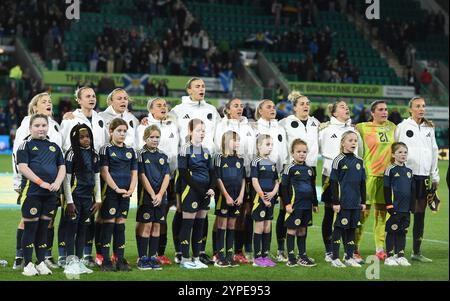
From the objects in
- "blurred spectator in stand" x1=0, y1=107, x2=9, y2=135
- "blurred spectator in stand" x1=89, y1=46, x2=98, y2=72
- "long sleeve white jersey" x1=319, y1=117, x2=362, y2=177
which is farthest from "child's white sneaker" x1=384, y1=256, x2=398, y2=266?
"blurred spectator in stand" x1=89, y1=46, x2=98, y2=72

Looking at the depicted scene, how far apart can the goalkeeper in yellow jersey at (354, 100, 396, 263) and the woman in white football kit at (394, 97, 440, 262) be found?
208 millimetres

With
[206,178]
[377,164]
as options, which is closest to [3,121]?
[206,178]

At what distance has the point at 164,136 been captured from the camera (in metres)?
9.48

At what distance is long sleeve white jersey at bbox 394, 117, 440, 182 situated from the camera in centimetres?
995

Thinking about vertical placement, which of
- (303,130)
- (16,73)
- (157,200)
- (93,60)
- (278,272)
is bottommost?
(278,272)

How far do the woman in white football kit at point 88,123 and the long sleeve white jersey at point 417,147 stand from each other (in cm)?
350

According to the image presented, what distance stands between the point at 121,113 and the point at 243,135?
1.45 metres

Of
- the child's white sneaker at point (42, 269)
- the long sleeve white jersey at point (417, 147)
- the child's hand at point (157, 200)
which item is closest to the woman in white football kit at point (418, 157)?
the long sleeve white jersey at point (417, 147)

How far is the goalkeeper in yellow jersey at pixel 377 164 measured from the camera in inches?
390

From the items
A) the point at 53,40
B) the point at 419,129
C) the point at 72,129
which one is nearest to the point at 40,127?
the point at 72,129

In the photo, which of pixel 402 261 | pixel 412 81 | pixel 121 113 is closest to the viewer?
pixel 121 113

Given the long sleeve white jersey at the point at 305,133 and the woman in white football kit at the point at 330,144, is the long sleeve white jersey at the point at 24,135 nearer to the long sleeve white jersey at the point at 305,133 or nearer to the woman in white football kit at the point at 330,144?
the long sleeve white jersey at the point at 305,133

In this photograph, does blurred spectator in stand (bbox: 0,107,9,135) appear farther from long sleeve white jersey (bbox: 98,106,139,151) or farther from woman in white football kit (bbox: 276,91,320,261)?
woman in white football kit (bbox: 276,91,320,261)

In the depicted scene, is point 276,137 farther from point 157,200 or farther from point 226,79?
point 226,79
